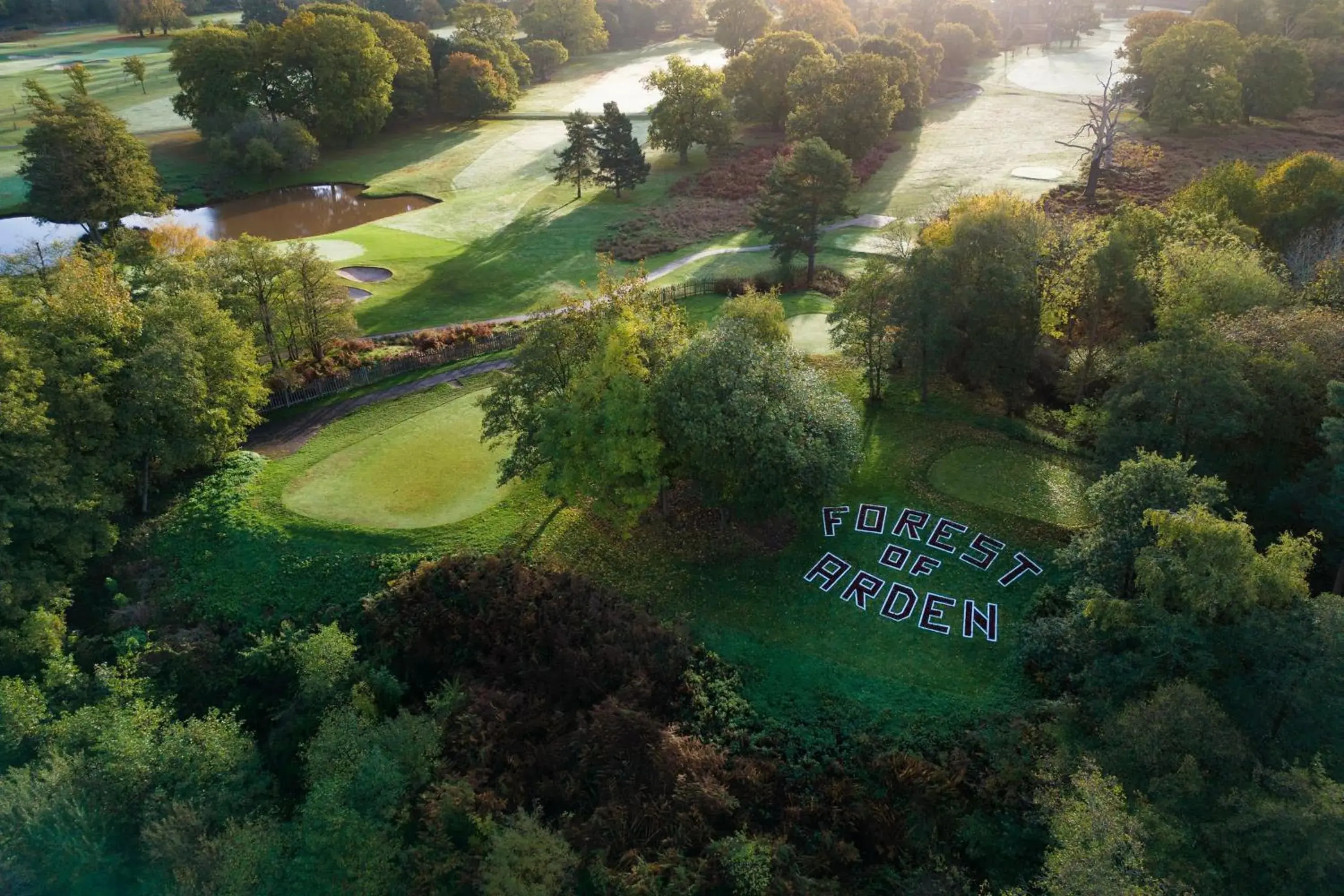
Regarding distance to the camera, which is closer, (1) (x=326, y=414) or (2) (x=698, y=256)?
(1) (x=326, y=414)

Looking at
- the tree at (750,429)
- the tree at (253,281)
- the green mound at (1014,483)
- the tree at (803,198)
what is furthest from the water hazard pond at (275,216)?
the green mound at (1014,483)

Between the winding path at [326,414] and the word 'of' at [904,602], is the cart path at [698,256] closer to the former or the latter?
the winding path at [326,414]

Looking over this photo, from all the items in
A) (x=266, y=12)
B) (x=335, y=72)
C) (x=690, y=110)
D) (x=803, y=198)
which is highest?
(x=266, y=12)

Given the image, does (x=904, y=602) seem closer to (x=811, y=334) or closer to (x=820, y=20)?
(x=811, y=334)

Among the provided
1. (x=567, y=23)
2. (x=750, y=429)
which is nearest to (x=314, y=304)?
(x=750, y=429)

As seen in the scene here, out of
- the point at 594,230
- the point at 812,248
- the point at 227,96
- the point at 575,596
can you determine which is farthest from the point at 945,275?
the point at 227,96

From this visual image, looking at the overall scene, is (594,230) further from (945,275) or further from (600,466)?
(600,466)

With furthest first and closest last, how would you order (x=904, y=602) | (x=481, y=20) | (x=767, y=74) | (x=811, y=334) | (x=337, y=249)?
(x=481, y=20), (x=767, y=74), (x=337, y=249), (x=811, y=334), (x=904, y=602)
